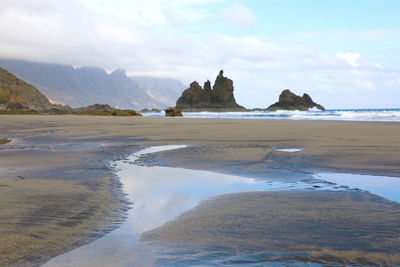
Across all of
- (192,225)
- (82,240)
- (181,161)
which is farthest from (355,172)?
(82,240)

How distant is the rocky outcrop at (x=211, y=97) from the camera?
435 feet

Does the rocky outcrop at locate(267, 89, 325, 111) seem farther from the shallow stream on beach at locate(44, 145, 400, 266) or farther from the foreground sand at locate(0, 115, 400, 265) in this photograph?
the shallow stream on beach at locate(44, 145, 400, 266)

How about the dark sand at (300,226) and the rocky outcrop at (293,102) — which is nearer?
the dark sand at (300,226)

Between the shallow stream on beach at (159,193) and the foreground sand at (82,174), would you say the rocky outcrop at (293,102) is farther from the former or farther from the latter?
the shallow stream on beach at (159,193)

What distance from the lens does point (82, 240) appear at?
3.03 meters

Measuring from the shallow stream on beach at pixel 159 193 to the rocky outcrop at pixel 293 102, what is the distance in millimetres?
111225

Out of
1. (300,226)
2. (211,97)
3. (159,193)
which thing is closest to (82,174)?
(159,193)

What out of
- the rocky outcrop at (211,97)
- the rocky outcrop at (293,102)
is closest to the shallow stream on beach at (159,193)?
the rocky outcrop at (293,102)

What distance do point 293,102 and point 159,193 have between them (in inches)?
4613

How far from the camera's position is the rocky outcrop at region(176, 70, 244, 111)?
133m

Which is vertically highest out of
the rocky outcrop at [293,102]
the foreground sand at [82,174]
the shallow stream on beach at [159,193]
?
the rocky outcrop at [293,102]

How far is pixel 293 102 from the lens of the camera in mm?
117188

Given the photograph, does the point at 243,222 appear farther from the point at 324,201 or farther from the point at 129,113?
the point at 129,113

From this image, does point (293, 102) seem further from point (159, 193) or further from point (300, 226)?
point (300, 226)
